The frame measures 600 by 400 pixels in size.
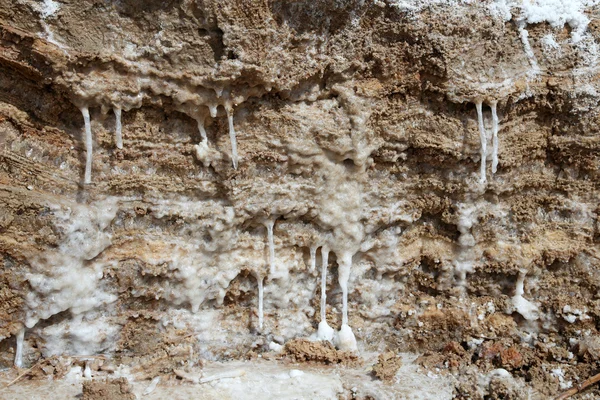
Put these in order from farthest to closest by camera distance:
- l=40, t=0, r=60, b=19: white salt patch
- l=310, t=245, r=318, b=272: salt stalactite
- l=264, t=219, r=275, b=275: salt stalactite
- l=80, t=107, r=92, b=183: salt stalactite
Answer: l=310, t=245, r=318, b=272: salt stalactite → l=264, t=219, r=275, b=275: salt stalactite → l=80, t=107, r=92, b=183: salt stalactite → l=40, t=0, r=60, b=19: white salt patch

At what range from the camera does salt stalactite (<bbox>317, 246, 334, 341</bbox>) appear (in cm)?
410

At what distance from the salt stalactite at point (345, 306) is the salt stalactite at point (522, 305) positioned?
4.14ft

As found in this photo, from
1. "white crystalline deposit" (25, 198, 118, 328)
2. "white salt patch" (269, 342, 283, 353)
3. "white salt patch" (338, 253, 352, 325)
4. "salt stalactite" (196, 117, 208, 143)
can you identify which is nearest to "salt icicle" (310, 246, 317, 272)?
"white salt patch" (338, 253, 352, 325)

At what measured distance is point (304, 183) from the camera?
3896mm

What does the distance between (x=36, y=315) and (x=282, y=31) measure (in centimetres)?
230

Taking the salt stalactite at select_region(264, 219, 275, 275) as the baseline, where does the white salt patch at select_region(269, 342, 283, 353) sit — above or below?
below

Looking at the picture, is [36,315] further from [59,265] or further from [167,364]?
[167,364]

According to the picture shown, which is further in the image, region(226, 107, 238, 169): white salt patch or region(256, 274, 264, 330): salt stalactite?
region(256, 274, 264, 330): salt stalactite

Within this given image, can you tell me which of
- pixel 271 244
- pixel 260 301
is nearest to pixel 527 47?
pixel 271 244

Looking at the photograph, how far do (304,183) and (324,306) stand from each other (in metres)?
0.96

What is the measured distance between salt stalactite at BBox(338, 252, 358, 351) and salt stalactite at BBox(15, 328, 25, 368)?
2126 mm

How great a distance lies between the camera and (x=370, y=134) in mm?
3910

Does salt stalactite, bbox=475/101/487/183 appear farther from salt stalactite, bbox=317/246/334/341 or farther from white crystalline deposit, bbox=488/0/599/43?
salt stalactite, bbox=317/246/334/341

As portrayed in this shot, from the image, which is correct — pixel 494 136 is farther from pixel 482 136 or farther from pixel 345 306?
pixel 345 306
